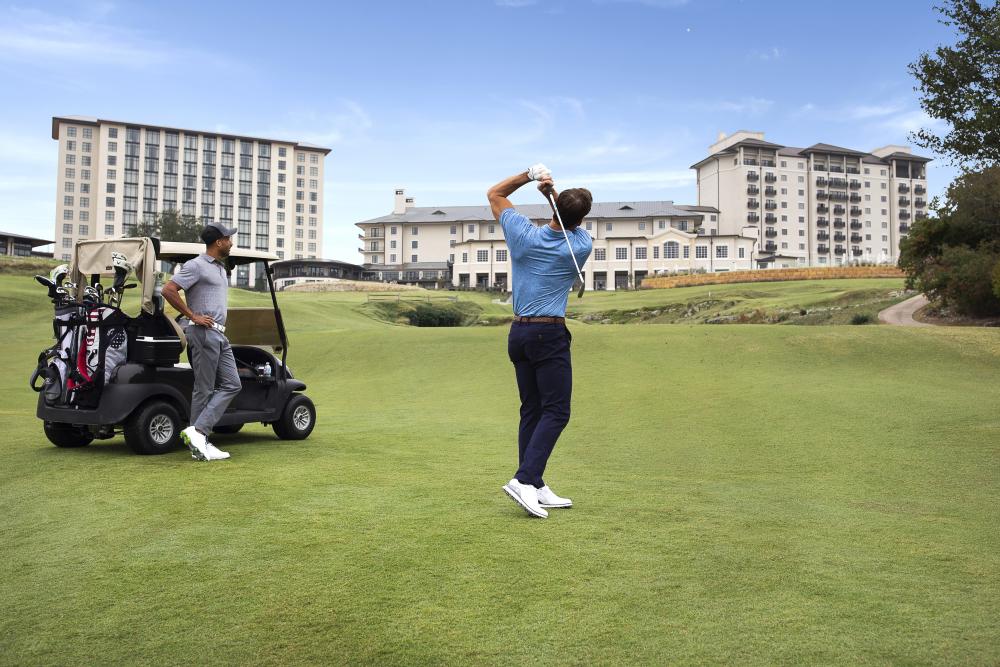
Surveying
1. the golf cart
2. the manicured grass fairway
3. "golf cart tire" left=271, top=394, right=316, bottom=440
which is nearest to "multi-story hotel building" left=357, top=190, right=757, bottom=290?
"golf cart tire" left=271, top=394, right=316, bottom=440

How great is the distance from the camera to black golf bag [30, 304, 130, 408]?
8.58 meters

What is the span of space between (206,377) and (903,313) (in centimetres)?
3720

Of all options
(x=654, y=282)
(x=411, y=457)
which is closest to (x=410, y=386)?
(x=411, y=457)

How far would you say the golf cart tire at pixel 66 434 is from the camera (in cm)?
922

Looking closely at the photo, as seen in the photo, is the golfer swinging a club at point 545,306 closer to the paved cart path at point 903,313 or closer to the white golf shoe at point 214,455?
the white golf shoe at point 214,455

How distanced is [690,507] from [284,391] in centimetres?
600

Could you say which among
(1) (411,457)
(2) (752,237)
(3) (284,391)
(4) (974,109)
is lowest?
(1) (411,457)

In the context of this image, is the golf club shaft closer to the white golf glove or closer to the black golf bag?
the white golf glove

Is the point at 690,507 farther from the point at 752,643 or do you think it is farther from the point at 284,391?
the point at 284,391

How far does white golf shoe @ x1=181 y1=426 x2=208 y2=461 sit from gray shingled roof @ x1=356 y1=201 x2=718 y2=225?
115 metres

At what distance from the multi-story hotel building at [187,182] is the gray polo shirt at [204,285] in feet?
472

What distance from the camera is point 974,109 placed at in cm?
1648

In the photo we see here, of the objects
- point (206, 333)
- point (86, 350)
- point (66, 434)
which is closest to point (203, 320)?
point (206, 333)

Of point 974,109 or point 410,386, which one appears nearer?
point 974,109
